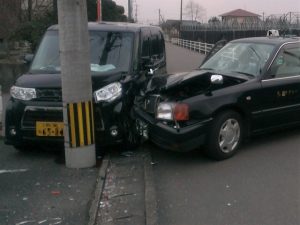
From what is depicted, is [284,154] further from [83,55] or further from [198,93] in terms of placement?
[83,55]

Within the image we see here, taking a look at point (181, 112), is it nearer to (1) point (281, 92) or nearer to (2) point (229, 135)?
(2) point (229, 135)

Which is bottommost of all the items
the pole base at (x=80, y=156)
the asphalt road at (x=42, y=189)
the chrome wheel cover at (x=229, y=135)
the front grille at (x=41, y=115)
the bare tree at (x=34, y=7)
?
the asphalt road at (x=42, y=189)

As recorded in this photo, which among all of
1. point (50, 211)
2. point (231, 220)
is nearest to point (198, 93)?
point (231, 220)

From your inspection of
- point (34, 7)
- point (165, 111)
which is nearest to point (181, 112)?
point (165, 111)

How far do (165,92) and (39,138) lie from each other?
179 cm

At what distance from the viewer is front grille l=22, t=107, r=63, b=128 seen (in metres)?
6.03

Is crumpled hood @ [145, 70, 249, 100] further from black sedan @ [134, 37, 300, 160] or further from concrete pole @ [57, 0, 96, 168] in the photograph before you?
concrete pole @ [57, 0, 96, 168]

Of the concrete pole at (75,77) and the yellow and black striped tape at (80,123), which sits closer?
the concrete pole at (75,77)

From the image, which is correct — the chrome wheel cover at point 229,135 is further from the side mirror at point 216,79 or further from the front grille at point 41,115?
the front grille at point 41,115

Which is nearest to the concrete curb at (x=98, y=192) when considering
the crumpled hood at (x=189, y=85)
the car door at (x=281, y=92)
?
the crumpled hood at (x=189, y=85)

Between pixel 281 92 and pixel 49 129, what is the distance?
3.24 metres

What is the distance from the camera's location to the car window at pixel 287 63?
6.50 meters

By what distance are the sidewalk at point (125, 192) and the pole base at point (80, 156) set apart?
0.23m

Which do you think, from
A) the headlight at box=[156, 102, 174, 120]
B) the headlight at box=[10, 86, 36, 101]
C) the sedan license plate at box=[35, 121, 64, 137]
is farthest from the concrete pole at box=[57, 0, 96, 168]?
the headlight at box=[156, 102, 174, 120]
